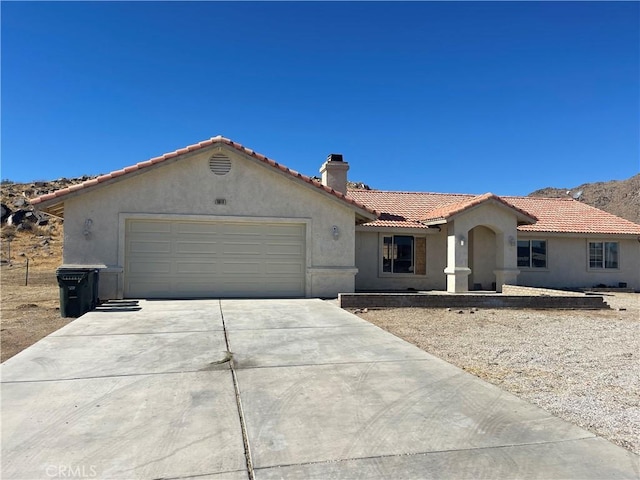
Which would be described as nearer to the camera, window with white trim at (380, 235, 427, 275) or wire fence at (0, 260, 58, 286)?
window with white trim at (380, 235, 427, 275)

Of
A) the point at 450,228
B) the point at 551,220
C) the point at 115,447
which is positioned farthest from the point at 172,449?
the point at 551,220

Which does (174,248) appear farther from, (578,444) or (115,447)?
(578,444)

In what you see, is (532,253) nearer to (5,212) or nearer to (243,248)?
(243,248)

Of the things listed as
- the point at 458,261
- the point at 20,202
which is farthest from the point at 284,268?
the point at 20,202

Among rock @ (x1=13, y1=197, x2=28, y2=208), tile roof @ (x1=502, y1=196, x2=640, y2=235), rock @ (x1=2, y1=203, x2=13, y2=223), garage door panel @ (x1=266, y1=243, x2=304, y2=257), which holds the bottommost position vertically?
garage door panel @ (x1=266, y1=243, x2=304, y2=257)

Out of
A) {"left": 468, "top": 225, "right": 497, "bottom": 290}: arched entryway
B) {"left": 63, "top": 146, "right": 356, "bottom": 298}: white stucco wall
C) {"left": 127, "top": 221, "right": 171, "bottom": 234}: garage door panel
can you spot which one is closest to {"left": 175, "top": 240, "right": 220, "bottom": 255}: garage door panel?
{"left": 127, "top": 221, "right": 171, "bottom": 234}: garage door panel

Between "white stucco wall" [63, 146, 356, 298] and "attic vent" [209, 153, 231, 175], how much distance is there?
13 centimetres

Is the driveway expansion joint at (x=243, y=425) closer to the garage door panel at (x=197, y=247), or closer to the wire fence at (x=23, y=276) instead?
the garage door panel at (x=197, y=247)

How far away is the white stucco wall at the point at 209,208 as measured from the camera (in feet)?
44.5

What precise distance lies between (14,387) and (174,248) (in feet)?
29.1

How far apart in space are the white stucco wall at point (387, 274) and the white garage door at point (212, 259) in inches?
169

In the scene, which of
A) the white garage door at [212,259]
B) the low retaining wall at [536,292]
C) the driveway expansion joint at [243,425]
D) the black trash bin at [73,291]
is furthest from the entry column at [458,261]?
the black trash bin at [73,291]

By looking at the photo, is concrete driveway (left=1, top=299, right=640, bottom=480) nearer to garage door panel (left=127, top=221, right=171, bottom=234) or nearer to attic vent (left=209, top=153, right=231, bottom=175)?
garage door panel (left=127, top=221, right=171, bottom=234)

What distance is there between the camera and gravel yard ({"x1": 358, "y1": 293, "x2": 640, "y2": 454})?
516cm
